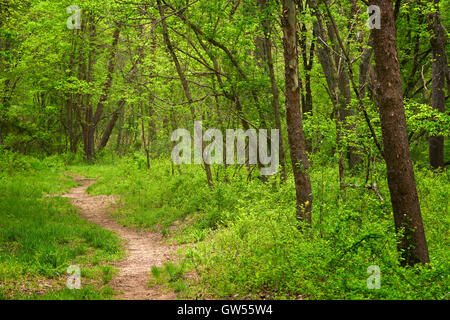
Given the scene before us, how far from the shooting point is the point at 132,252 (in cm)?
977

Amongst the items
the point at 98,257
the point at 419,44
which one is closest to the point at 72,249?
the point at 98,257

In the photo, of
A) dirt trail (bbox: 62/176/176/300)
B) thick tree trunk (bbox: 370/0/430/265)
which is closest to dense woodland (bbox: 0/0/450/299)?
thick tree trunk (bbox: 370/0/430/265)

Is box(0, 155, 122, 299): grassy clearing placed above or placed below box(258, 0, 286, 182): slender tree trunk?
below

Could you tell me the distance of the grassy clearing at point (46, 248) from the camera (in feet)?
21.0

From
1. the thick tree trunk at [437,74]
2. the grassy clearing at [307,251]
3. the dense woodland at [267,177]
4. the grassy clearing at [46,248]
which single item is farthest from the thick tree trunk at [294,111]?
the thick tree trunk at [437,74]

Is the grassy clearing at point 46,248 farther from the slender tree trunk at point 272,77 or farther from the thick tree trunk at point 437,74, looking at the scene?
the thick tree trunk at point 437,74

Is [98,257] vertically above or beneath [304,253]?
beneath

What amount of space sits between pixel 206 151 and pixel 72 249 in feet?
21.1

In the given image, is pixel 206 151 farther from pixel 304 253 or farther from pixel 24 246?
A: pixel 304 253

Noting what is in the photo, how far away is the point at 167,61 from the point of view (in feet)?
49.8

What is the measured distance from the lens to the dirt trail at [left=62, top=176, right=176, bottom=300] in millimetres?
6871

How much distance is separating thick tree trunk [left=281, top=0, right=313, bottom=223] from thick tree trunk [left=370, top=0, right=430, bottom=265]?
216 centimetres

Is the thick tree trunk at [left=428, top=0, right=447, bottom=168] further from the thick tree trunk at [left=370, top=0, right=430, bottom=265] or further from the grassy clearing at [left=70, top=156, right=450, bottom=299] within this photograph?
the thick tree trunk at [left=370, top=0, right=430, bottom=265]

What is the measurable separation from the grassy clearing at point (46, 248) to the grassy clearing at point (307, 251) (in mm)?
1482
